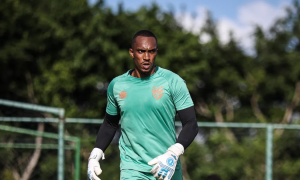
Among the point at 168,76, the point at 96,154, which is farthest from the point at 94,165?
the point at 168,76

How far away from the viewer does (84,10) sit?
890 inches

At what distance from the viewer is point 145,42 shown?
13.5 ft

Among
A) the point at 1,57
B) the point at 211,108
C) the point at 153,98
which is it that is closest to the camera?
the point at 153,98

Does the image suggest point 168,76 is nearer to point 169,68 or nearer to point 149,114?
point 149,114

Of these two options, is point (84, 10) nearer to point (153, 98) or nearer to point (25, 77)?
point (25, 77)

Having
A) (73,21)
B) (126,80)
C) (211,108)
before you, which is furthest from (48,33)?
(126,80)

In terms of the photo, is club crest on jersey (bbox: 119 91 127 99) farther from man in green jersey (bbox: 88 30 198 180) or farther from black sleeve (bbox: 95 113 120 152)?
black sleeve (bbox: 95 113 120 152)

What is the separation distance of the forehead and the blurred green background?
23.0 ft

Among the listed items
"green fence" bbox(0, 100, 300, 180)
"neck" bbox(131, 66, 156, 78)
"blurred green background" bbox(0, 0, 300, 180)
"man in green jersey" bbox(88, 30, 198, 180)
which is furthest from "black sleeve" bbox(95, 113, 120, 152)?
"blurred green background" bbox(0, 0, 300, 180)

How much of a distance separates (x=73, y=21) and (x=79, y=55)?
1.93 metres

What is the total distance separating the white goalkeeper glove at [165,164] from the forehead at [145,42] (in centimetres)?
78

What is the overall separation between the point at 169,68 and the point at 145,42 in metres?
18.5

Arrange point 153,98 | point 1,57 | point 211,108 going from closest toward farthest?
point 153,98
point 1,57
point 211,108

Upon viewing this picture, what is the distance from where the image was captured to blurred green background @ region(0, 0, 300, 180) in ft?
48.8
